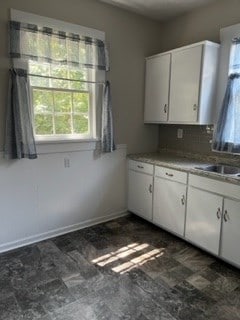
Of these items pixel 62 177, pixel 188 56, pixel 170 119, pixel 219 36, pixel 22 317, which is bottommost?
pixel 22 317

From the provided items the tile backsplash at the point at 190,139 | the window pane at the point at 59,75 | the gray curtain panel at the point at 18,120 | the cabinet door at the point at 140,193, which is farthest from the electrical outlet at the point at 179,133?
the gray curtain panel at the point at 18,120

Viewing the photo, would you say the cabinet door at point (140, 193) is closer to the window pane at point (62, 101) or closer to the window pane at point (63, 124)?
the window pane at point (63, 124)

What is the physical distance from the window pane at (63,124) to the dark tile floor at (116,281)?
4.12ft

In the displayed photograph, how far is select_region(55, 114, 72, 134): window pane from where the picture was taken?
9.40 feet

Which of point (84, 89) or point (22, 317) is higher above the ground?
point (84, 89)

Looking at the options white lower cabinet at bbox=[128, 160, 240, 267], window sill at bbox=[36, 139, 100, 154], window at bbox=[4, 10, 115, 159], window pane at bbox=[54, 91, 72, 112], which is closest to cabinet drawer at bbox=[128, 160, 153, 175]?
white lower cabinet at bbox=[128, 160, 240, 267]

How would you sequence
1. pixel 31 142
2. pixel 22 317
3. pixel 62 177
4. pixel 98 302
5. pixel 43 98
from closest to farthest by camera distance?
pixel 22 317
pixel 98 302
pixel 31 142
pixel 43 98
pixel 62 177

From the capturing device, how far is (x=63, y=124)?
9.54 feet

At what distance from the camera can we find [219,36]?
286 cm

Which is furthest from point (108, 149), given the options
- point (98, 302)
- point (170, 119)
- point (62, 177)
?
point (98, 302)

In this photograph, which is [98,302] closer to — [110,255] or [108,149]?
[110,255]

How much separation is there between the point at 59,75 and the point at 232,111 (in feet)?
6.35

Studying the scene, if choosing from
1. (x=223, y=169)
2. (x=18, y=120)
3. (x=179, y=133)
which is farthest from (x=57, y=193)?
(x=223, y=169)

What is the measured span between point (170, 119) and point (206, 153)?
63cm
